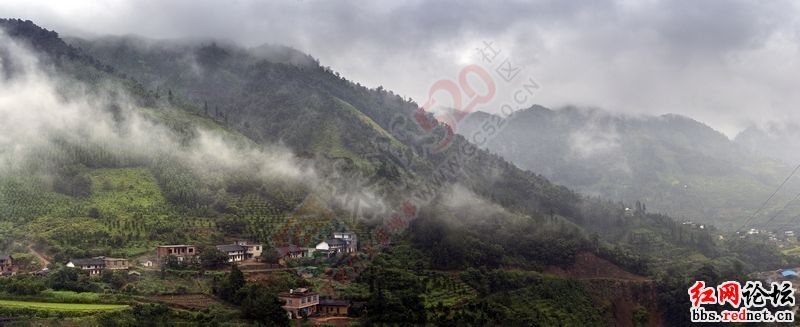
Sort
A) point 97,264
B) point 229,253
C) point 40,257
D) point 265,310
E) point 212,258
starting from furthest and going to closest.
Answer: point 229,253
point 212,258
point 40,257
point 97,264
point 265,310

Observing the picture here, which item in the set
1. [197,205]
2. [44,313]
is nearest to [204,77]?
[197,205]

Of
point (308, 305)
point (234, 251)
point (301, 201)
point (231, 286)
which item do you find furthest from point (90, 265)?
point (301, 201)

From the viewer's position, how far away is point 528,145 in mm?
169125

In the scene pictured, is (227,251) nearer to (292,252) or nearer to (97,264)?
(292,252)

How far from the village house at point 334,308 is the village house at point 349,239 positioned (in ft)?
42.9

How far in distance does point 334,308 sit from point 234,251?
1100cm

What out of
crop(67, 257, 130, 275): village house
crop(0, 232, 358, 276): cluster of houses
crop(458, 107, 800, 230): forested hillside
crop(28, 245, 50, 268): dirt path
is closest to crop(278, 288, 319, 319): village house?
crop(0, 232, 358, 276): cluster of houses

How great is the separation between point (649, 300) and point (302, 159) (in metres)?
38.1

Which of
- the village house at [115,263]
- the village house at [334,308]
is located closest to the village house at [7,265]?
the village house at [115,263]

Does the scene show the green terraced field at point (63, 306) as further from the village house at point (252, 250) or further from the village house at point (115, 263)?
the village house at point (252, 250)

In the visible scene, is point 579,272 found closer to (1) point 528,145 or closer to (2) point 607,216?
(2) point 607,216

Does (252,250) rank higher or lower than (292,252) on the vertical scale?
higher

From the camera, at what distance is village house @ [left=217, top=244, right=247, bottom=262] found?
162ft

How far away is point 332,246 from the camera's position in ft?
182
